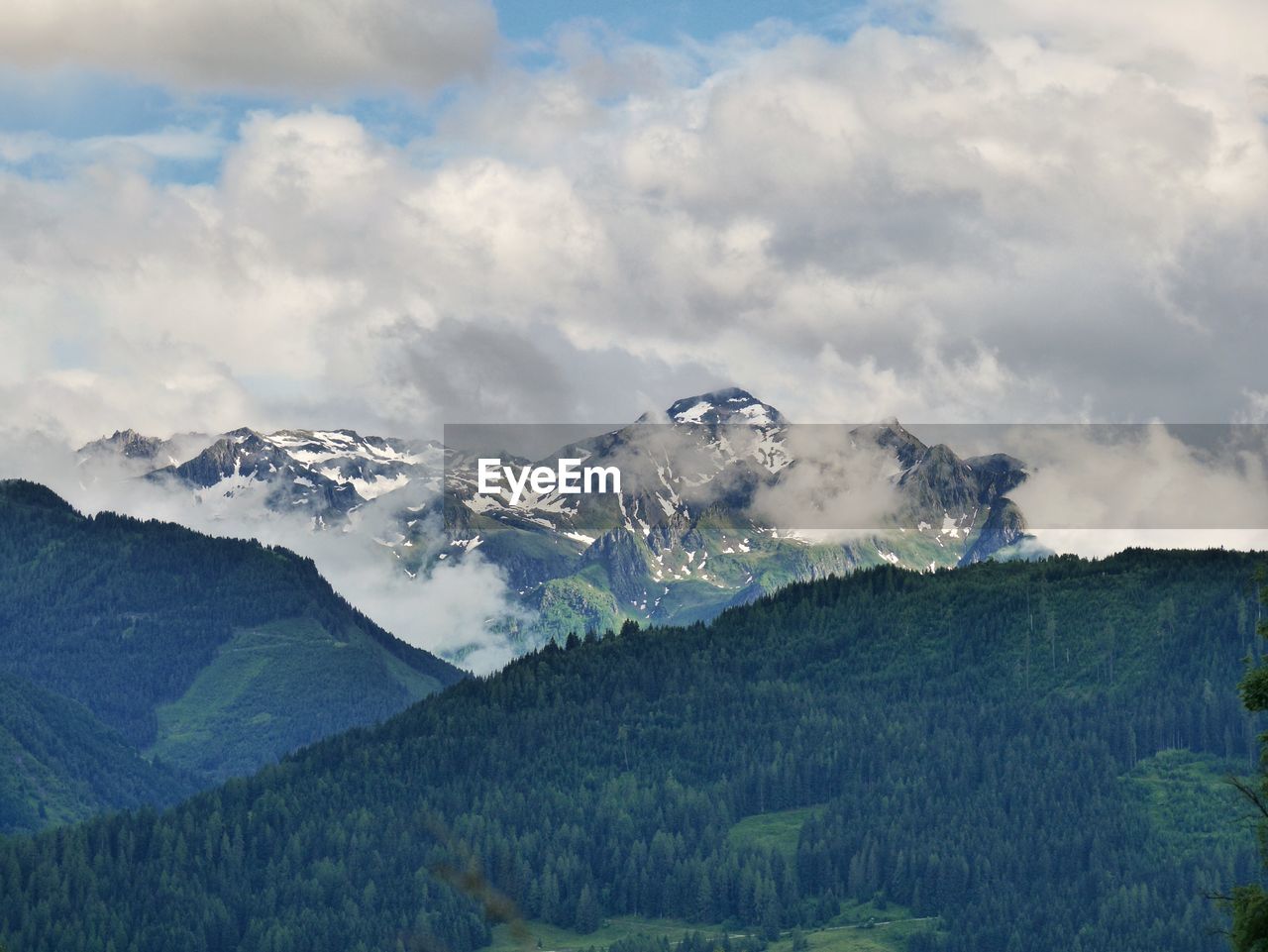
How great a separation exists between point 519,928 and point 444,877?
1.90 m

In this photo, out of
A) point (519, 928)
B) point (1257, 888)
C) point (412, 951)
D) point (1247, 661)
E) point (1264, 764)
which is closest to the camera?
point (519, 928)

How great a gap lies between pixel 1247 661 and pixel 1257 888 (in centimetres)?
1201

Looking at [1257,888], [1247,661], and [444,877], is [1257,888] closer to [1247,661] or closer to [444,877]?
[1247,661]

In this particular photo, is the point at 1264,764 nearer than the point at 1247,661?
Yes

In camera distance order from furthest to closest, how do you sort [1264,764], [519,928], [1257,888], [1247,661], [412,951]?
[1247,661] → [1264,764] → [1257,888] → [412,951] → [519,928]

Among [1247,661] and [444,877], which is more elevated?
[1247,661]

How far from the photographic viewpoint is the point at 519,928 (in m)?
43.5

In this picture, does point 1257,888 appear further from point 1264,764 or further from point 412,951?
point 412,951

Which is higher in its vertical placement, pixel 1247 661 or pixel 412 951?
pixel 1247 661

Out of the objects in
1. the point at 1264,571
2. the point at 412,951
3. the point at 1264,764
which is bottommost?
the point at 412,951

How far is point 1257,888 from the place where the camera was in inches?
2274

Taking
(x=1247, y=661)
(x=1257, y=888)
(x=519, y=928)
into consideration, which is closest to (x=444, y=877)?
(x=519, y=928)

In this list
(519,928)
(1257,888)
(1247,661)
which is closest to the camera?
(519,928)

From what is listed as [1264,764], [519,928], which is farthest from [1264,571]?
[519,928]
